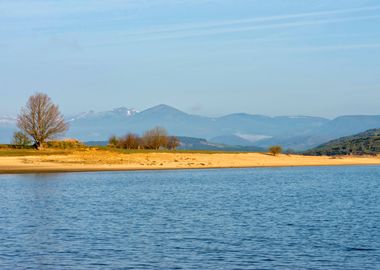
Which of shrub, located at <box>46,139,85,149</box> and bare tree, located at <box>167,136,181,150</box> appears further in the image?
bare tree, located at <box>167,136,181,150</box>

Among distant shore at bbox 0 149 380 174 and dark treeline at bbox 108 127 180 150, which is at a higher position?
dark treeline at bbox 108 127 180 150

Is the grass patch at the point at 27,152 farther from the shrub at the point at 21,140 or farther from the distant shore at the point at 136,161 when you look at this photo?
the shrub at the point at 21,140

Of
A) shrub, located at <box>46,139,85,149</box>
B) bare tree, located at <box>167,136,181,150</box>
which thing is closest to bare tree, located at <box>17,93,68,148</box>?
shrub, located at <box>46,139,85,149</box>

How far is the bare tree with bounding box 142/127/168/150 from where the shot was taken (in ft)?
383

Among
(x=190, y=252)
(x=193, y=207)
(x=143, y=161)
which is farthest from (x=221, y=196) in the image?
(x=143, y=161)

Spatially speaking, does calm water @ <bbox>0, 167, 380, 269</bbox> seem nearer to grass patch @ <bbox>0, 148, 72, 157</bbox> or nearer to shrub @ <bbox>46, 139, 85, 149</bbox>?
grass patch @ <bbox>0, 148, 72, 157</bbox>

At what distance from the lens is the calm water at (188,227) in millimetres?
25141

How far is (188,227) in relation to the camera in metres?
32.9

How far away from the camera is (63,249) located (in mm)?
27344

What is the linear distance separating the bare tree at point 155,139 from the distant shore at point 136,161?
14890 millimetres

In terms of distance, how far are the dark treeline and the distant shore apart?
1489 cm

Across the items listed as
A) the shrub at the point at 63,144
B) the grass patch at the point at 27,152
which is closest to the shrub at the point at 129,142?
the shrub at the point at 63,144

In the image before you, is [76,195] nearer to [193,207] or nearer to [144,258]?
[193,207]

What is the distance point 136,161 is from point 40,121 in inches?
731
